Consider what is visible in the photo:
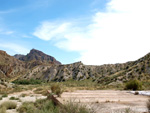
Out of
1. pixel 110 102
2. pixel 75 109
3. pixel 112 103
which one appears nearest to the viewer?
pixel 75 109

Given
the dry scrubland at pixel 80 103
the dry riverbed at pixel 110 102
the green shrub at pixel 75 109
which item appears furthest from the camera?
the dry riverbed at pixel 110 102

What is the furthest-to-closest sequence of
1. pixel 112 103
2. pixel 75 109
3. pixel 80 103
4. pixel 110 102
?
pixel 110 102
pixel 112 103
pixel 80 103
pixel 75 109

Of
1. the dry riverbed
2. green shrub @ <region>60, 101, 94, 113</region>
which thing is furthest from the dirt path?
green shrub @ <region>60, 101, 94, 113</region>

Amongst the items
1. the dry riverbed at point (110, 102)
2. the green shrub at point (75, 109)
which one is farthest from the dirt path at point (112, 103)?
the green shrub at point (75, 109)

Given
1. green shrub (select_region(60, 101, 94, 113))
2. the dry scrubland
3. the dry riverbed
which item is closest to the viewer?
green shrub (select_region(60, 101, 94, 113))

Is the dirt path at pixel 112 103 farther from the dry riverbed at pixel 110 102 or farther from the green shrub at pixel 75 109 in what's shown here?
the green shrub at pixel 75 109

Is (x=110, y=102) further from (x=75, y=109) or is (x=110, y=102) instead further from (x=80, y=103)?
(x=75, y=109)

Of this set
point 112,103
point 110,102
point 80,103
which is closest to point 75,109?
point 80,103

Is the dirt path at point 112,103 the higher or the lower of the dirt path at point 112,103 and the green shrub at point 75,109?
the lower

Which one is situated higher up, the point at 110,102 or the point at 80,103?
the point at 80,103

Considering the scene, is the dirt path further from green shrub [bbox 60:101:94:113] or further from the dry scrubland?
green shrub [bbox 60:101:94:113]

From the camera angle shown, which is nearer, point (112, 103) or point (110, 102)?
point (112, 103)

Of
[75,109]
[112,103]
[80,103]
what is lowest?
[112,103]

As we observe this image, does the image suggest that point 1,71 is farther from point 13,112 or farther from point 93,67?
point 13,112
